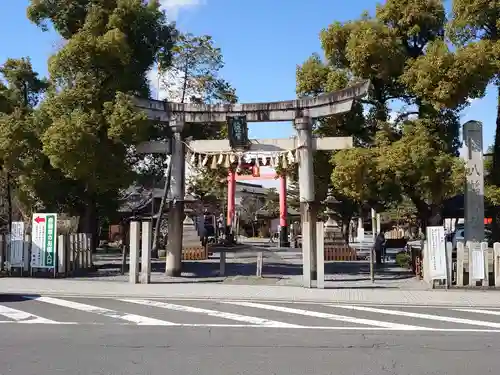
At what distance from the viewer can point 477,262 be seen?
636 inches

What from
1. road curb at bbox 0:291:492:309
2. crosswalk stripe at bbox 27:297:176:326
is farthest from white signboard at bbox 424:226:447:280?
crosswalk stripe at bbox 27:297:176:326

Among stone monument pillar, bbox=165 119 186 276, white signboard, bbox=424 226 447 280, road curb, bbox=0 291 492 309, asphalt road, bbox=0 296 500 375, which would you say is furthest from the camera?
stone monument pillar, bbox=165 119 186 276

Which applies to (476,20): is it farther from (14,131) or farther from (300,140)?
(14,131)

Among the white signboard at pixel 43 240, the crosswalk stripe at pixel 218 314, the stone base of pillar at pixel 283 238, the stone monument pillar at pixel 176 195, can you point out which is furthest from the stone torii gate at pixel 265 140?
the stone base of pillar at pixel 283 238

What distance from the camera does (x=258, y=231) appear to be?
6538 centimetres

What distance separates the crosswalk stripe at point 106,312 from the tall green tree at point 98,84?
5.27 meters

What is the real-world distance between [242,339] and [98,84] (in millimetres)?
12368

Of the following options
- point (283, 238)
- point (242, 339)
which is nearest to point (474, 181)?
point (242, 339)

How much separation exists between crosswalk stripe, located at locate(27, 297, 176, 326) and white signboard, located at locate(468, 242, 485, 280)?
30.0 ft

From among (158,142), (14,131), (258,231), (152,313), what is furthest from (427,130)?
(258,231)

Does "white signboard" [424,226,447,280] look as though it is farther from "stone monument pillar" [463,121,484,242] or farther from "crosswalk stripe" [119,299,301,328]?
"crosswalk stripe" [119,299,301,328]

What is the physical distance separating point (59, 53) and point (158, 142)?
4184mm

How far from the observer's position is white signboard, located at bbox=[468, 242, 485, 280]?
1611 cm

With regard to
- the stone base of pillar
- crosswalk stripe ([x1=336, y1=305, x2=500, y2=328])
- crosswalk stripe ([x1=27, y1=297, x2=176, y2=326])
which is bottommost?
crosswalk stripe ([x1=336, y1=305, x2=500, y2=328])
